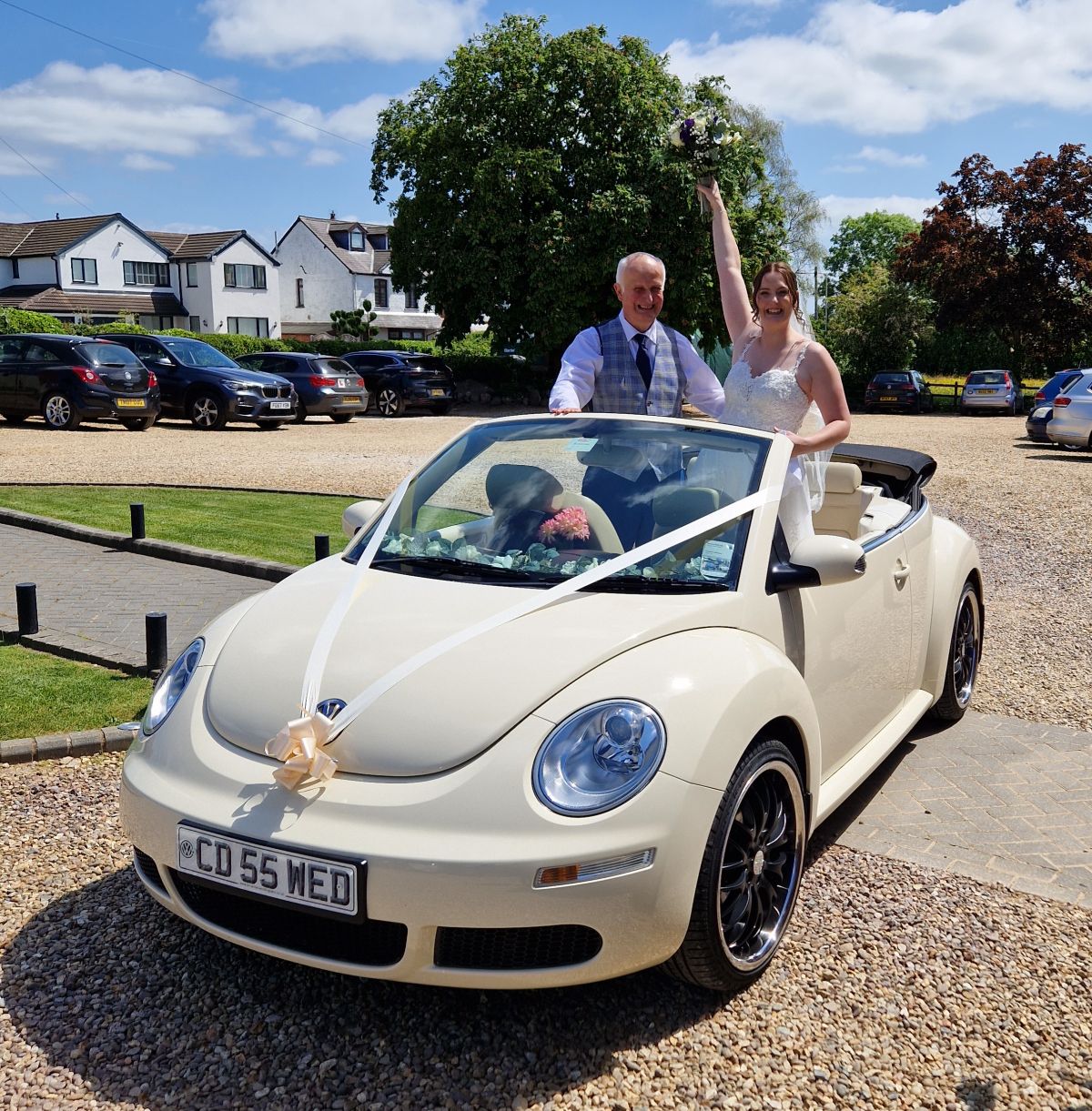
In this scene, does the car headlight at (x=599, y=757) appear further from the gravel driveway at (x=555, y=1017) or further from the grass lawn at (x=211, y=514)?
the grass lawn at (x=211, y=514)

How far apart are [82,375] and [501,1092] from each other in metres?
19.9

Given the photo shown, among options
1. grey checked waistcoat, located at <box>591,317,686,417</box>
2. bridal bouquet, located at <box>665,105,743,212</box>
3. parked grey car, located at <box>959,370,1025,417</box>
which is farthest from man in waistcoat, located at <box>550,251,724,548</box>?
parked grey car, located at <box>959,370,1025,417</box>

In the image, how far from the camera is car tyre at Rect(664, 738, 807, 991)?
9.46ft

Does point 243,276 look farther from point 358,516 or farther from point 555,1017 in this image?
point 555,1017

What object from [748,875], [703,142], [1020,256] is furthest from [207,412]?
[1020,256]

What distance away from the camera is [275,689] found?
3066 mm

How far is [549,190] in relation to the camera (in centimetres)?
3350

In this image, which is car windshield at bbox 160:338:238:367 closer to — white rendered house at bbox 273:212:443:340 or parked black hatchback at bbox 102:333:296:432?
parked black hatchback at bbox 102:333:296:432

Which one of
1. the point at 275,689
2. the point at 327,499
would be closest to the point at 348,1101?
the point at 275,689

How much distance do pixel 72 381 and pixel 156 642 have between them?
16.5 meters

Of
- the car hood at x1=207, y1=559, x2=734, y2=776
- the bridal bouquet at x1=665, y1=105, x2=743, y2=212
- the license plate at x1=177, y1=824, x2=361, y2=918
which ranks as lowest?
the license plate at x1=177, y1=824, x2=361, y2=918

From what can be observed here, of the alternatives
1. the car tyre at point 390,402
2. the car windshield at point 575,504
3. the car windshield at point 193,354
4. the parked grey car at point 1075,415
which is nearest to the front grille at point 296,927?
the car windshield at point 575,504

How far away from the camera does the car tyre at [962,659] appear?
5305 millimetres

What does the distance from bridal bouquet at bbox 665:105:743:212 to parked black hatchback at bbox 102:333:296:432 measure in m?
17.7
